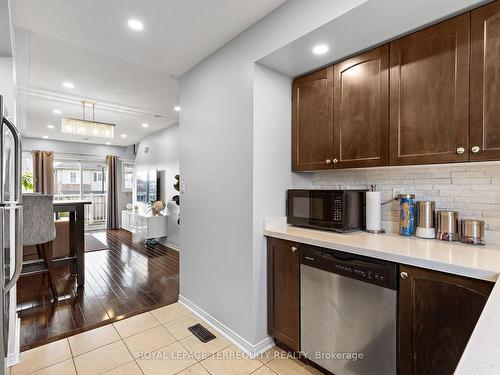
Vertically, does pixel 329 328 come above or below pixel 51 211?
below

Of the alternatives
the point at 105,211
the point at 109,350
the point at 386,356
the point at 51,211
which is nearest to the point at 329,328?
the point at 386,356

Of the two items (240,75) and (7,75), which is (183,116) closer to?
(240,75)

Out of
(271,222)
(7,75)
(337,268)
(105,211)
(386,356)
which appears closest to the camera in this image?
(386,356)

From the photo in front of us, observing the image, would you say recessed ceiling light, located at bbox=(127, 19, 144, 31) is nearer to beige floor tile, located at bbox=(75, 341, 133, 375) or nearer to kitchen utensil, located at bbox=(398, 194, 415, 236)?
kitchen utensil, located at bbox=(398, 194, 415, 236)

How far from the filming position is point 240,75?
2.04 m

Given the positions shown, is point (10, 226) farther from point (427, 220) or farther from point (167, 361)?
point (427, 220)

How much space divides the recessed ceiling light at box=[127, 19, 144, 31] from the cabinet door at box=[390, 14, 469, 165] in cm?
178

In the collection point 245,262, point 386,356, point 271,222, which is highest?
point 271,222

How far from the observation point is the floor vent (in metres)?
2.13

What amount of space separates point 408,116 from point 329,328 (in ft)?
4.66

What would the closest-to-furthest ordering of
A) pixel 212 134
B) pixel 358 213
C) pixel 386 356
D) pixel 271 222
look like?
pixel 386 356 → pixel 358 213 → pixel 271 222 → pixel 212 134

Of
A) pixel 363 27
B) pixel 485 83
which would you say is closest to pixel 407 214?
pixel 485 83

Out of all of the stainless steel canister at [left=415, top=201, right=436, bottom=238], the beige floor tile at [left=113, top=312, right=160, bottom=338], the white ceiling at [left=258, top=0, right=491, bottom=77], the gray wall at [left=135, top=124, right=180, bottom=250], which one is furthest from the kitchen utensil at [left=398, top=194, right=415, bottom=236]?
the gray wall at [left=135, top=124, right=180, bottom=250]

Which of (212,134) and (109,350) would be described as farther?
(212,134)
